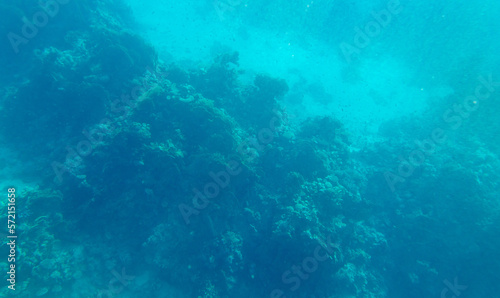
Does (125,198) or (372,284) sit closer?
(125,198)

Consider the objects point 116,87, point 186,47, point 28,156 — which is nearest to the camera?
point 28,156

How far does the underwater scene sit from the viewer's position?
10.0 m

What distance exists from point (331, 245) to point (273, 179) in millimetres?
4167

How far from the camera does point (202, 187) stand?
1109 cm

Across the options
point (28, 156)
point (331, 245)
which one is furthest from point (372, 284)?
point (28, 156)

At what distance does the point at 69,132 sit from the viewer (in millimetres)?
12359

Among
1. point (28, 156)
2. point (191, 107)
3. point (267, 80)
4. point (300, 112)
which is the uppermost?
point (300, 112)

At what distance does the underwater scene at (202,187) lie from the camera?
10.0 meters

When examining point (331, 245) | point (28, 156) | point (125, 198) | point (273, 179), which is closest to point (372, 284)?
point (331, 245)

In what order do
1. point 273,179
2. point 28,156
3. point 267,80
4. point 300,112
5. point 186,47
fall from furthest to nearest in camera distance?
point 186,47
point 300,112
point 267,80
point 273,179
point 28,156

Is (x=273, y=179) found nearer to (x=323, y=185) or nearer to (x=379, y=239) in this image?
(x=323, y=185)

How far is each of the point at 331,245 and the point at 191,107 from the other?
961 centimetres

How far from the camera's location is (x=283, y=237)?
10.5 metres

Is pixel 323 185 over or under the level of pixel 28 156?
over
